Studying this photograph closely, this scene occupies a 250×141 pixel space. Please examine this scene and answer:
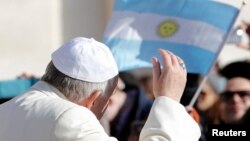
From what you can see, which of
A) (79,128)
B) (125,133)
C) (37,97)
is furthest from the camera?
(125,133)

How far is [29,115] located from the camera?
3105mm

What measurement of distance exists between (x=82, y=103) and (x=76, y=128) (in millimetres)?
215

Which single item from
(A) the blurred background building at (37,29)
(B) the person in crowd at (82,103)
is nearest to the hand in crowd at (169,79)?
(B) the person in crowd at (82,103)

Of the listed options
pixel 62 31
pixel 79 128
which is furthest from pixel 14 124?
pixel 62 31

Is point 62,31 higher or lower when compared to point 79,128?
lower

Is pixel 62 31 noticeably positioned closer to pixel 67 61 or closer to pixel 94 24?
pixel 94 24

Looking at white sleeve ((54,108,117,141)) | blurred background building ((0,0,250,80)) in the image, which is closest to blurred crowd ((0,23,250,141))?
blurred background building ((0,0,250,80))

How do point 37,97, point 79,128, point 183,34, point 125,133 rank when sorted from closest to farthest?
point 79,128
point 37,97
point 183,34
point 125,133

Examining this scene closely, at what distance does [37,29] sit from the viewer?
30.3ft

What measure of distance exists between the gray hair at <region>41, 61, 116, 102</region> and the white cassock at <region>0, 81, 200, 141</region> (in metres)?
0.02

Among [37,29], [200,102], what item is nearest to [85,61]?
[200,102]

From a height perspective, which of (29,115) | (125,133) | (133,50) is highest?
(29,115)

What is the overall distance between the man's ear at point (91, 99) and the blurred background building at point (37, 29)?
578cm

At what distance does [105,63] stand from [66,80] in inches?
7.4
